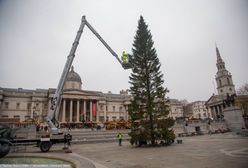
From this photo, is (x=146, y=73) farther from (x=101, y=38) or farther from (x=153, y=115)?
(x=101, y=38)

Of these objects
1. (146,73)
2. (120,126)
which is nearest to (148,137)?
(146,73)

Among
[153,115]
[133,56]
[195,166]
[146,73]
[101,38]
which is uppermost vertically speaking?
[101,38]

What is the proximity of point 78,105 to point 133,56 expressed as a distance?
1928 inches

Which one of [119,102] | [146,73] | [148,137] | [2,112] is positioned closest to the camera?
[148,137]

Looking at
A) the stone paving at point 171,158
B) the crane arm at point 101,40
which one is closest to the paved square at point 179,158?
the stone paving at point 171,158

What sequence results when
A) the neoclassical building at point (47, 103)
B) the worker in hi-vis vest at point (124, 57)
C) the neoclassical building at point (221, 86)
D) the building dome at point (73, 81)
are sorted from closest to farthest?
1. the worker in hi-vis vest at point (124, 57)
2. the neoclassical building at point (47, 103)
3. the building dome at point (73, 81)
4. the neoclassical building at point (221, 86)

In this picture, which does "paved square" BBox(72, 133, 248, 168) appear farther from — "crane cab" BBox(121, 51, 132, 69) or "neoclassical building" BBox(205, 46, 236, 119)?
"neoclassical building" BBox(205, 46, 236, 119)

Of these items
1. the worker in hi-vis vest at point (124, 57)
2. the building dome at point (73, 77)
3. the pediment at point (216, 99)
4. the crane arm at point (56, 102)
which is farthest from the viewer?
the pediment at point (216, 99)

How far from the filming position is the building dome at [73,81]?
233 ft

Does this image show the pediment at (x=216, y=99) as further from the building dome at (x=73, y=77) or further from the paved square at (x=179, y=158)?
the paved square at (x=179, y=158)

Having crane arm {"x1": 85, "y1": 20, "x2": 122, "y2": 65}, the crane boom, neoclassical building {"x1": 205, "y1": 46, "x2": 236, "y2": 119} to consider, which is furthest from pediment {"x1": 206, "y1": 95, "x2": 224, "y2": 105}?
the crane boom

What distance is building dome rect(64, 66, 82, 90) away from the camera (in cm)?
7112

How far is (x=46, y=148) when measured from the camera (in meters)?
18.2

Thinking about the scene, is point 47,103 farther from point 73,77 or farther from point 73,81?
point 73,77
